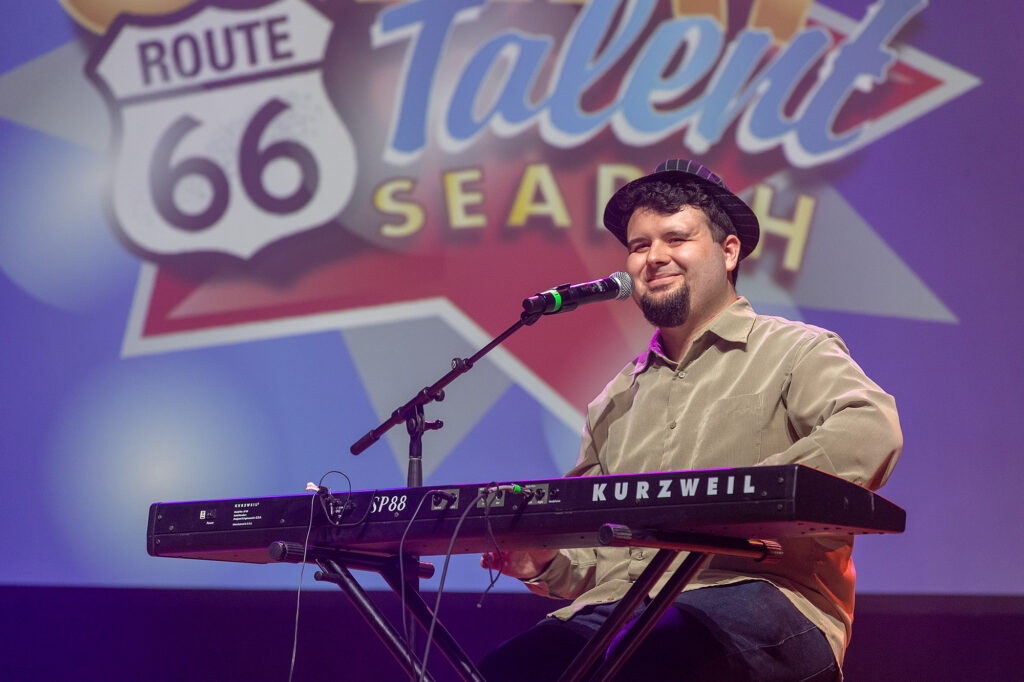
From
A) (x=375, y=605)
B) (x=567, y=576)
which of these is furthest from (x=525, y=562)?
(x=375, y=605)

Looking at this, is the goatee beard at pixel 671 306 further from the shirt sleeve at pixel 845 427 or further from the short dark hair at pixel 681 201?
the shirt sleeve at pixel 845 427

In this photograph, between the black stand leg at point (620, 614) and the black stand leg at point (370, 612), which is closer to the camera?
the black stand leg at point (620, 614)

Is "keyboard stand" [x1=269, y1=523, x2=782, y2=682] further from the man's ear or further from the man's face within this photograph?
the man's ear

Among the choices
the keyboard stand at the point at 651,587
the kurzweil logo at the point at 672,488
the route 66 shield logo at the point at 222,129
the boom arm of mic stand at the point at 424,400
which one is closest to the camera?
the kurzweil logo at the point at 672,488

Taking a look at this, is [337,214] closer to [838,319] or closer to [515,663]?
[838,319]

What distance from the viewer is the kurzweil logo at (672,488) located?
1.59m

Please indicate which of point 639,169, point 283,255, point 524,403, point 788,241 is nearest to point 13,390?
point 283,255

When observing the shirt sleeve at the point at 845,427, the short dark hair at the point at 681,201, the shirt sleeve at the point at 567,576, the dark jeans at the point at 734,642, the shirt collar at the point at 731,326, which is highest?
the short dark hair at the point at 681,201

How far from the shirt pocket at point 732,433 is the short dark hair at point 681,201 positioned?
47 cm

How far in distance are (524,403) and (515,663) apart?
146 cm

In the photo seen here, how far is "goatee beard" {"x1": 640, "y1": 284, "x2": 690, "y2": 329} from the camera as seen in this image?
2482mm

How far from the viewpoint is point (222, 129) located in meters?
4.11

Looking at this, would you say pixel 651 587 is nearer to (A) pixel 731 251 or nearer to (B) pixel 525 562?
(B) pixel 525 562

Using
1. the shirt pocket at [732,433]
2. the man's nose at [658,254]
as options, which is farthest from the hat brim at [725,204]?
the shirt pocket at [732,433]
